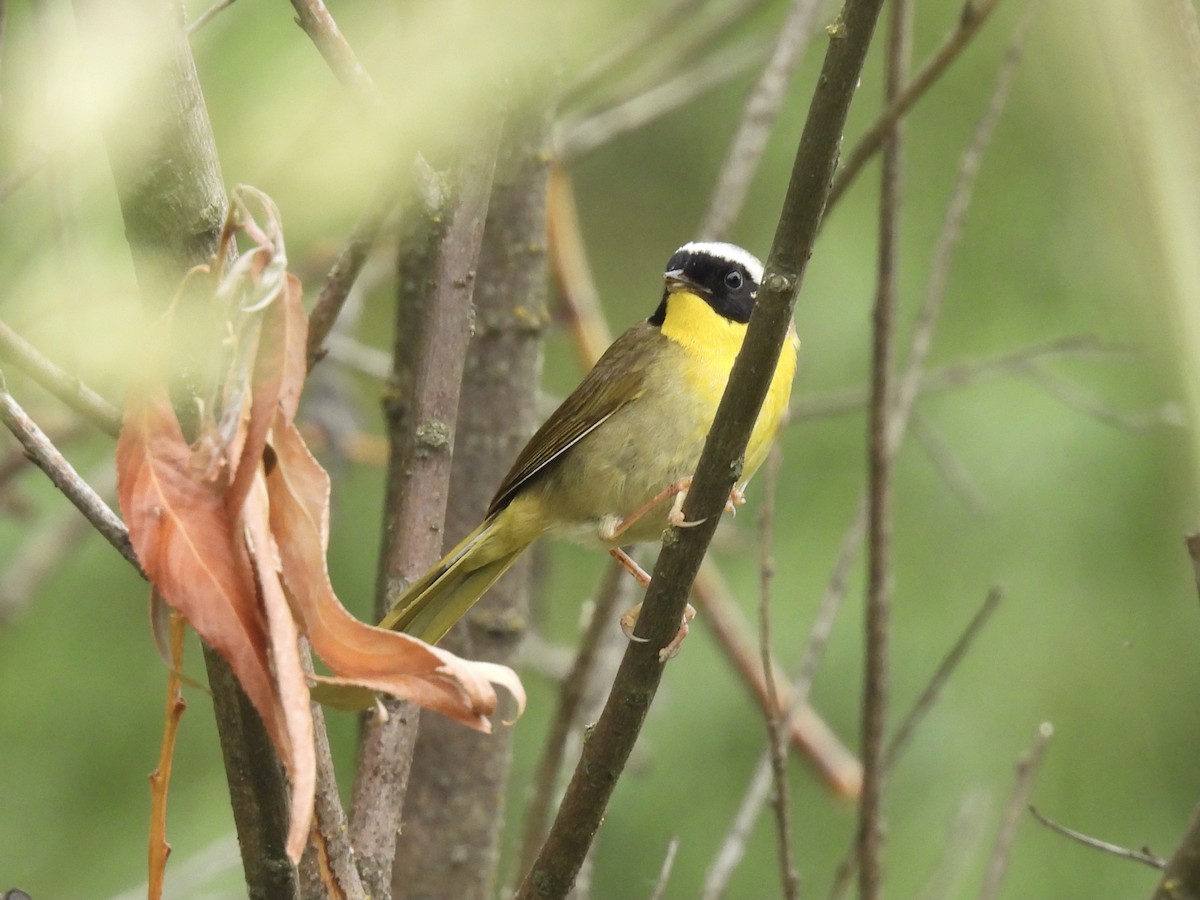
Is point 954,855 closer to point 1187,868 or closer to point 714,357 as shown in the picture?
point 714,357

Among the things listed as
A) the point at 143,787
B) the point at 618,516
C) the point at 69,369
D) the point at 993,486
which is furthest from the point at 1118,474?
the point at 69,369

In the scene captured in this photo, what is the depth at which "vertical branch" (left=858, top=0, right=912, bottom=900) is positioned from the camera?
8.24 feet

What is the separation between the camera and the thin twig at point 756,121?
3.15 metres

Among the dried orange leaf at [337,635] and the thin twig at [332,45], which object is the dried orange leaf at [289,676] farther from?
the thin twig at [332,45]

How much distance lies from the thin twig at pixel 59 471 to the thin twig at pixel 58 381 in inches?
1.5

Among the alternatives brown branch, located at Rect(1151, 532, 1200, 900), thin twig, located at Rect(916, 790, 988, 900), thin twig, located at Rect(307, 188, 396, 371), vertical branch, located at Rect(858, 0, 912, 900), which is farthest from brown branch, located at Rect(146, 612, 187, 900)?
thin twig, located at Rect(916, 790, 988, 900)

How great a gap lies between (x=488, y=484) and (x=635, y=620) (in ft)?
3.22

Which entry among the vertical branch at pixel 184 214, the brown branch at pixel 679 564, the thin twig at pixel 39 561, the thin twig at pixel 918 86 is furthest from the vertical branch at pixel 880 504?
the thin twig at pixel 39 561

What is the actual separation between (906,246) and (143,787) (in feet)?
9.65

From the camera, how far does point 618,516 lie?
11.1ft

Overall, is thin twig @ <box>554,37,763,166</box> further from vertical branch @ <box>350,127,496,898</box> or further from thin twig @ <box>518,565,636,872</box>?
vertical branch @ <box>350,127,496,898</box>

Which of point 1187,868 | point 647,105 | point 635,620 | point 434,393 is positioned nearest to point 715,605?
point 647,105

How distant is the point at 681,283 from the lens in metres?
3.57

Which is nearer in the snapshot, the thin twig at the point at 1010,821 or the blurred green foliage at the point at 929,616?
the thin twig at the point at 1010,821
